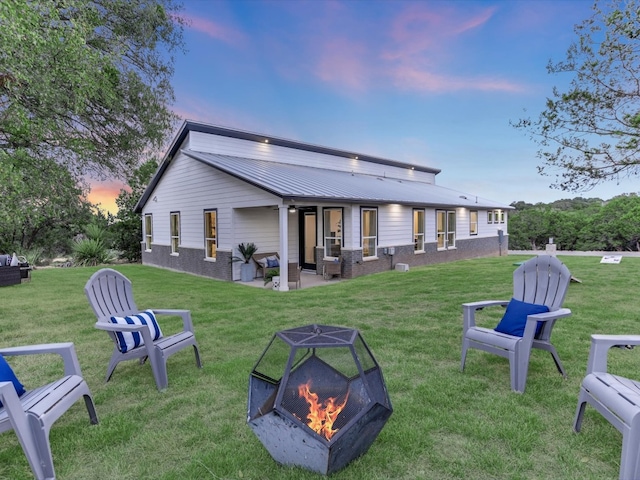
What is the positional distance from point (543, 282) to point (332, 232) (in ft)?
25.5

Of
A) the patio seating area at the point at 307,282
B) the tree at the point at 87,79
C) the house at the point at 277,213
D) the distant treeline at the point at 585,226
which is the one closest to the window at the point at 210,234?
the house at the point at 277,213

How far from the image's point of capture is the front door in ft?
40.3

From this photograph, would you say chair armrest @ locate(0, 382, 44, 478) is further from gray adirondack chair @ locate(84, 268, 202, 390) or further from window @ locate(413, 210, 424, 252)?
window @ locate(413, 210, 424, 252)

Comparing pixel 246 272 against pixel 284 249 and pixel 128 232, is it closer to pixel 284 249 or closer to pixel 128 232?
pixel 284 249

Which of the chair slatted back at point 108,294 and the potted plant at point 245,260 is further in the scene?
the potted plant at point 245,260

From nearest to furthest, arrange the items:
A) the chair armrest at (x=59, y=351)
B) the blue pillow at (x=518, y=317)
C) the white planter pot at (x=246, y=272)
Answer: the chair armrest at (x=59, y=351)
the blue pillow at (x=518, y=317)
the white planter pot at (x=246, y=272)

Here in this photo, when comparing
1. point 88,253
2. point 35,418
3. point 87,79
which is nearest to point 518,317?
point 35,418

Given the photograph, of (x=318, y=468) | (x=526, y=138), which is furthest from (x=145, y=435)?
(x=526, y=138)

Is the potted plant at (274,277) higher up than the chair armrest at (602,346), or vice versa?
the chair armrest at (602,346)

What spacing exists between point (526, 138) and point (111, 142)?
26.7 ft

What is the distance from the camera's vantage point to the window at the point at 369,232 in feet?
37.0

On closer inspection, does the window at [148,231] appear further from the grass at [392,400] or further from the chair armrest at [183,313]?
the chair armrest at [183,313]

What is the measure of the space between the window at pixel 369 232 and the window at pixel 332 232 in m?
0.79

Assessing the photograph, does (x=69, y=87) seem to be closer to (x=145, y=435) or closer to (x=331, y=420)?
(x=145, y=435)
